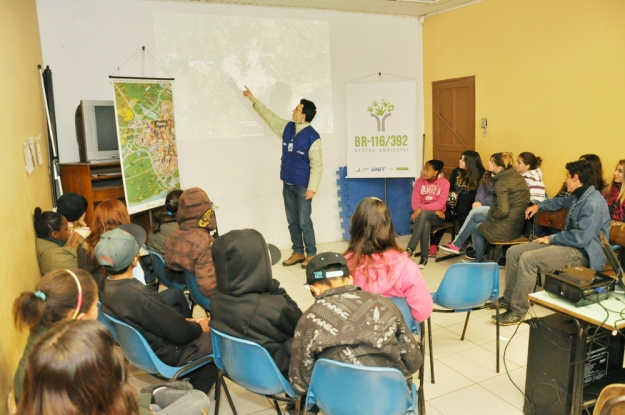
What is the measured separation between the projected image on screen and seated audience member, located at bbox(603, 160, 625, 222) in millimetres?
3155

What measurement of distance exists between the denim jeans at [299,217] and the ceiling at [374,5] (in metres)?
2.08

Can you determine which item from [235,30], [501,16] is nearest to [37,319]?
[235,30]

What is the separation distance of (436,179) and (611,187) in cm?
175

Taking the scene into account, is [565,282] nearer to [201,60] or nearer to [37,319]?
[37,319]

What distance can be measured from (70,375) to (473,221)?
4.47 metres

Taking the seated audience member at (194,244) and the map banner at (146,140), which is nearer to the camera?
the seated audience member at (194,244)

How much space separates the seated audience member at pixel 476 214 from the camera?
4.91m

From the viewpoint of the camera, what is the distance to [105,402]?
43.3 inches

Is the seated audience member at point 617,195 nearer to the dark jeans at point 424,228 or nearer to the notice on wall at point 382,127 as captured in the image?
the dark jeans at point 424,228

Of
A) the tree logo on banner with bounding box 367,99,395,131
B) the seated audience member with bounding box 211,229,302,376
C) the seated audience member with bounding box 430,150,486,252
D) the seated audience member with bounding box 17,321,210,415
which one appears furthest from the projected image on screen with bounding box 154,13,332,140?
the seated audience member with bounding box 17,321,210,415

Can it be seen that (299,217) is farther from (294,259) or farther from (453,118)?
(453,118)

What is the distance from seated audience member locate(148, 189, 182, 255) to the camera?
11.2 feet

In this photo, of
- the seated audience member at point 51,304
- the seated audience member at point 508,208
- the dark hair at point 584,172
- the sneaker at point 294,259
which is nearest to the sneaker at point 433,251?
the seated audience member at point 508,208

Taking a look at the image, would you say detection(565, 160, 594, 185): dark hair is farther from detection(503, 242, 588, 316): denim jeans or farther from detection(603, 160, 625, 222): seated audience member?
→ detection(603, 160, 625, 222): seated audience member
